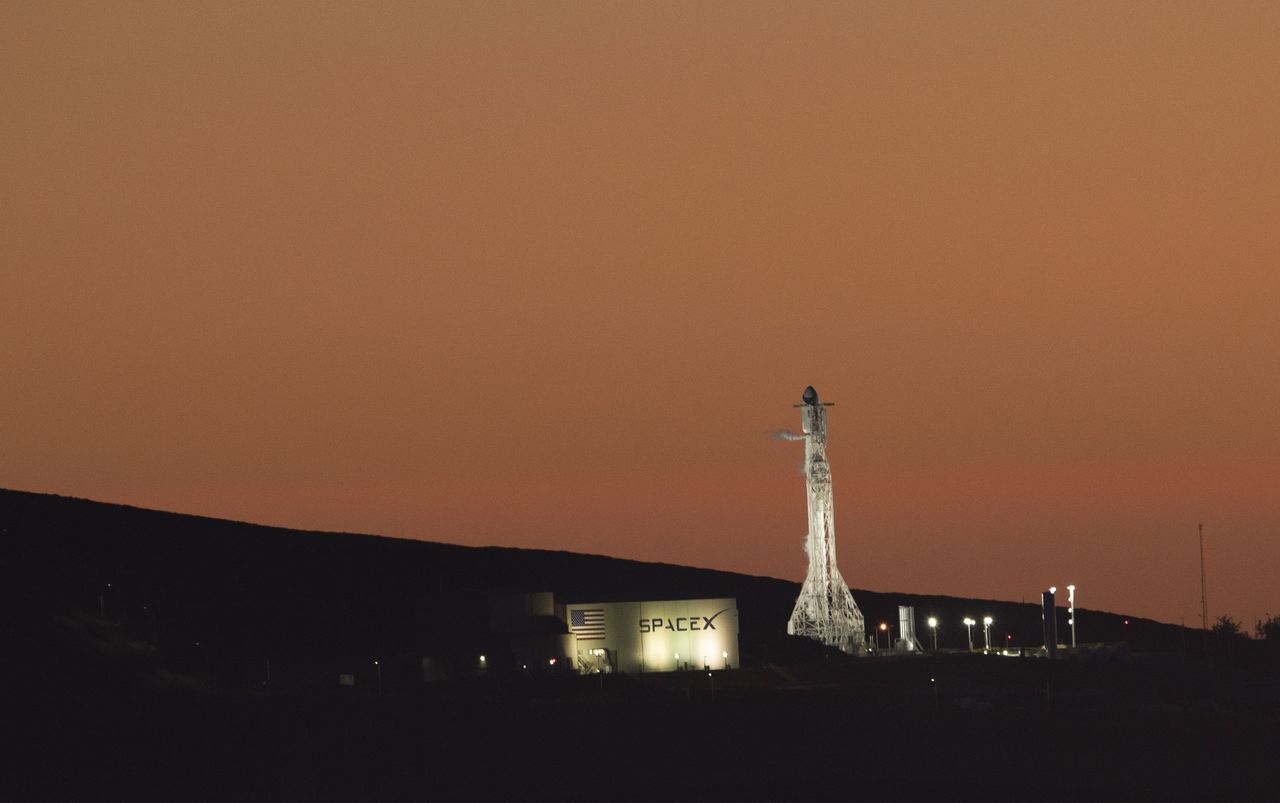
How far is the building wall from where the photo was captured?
58344mm

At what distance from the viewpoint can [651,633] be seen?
192 feet

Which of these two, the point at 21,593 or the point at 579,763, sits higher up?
the point at 21,593

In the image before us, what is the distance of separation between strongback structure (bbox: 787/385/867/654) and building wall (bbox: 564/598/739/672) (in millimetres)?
6207

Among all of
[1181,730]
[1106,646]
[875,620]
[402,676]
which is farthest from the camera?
[875,620]

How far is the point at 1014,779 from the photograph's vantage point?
4166 centimetres

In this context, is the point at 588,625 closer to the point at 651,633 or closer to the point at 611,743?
the point at 651,633

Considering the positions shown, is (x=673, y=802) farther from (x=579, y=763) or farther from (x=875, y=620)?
(x=875, y=620)

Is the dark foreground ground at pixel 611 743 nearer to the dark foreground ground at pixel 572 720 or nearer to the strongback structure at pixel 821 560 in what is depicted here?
the dark foreground ground at pixel 572 720

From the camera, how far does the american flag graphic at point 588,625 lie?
191 ft

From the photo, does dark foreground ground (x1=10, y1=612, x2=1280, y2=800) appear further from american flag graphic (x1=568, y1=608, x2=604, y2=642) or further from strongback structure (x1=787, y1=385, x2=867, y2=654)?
strongback structure (x1=787, y1=385, x2=867, y2=654)

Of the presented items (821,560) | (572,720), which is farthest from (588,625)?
(572,720)

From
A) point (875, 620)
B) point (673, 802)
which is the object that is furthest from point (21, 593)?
point (875, 620)

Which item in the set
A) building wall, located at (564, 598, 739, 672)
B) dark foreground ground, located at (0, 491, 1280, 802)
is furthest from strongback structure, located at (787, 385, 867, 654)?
building wall, located at (564, 598, 739, 672)

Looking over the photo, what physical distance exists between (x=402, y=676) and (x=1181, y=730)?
20961 mm
